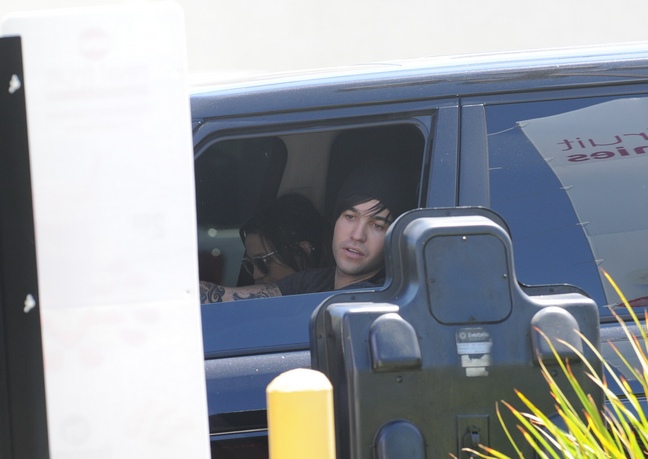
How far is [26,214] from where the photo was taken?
2043 mm

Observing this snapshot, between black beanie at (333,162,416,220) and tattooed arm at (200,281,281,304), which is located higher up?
black beanie at (333,162,416,220)

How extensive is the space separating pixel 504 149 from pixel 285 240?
40.7 inches

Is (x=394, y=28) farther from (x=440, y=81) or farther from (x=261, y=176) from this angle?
(x=440, y=81)

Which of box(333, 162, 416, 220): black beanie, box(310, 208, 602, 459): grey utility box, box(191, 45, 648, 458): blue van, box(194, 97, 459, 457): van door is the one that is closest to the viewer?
box(310, 208, 602, 459): grey utility box

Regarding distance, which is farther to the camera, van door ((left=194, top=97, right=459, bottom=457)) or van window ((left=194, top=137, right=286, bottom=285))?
van window ((left=194, top=137, right=286, bottom=285))

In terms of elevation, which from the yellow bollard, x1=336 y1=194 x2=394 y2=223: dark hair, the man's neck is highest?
x1=336 y1=194 x2=394 y2=223: dark hair

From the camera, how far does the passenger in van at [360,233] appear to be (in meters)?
3.43

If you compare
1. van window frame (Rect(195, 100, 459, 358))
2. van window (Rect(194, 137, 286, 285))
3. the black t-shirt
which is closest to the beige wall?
van window (Rect(194, 137, 286, 285))

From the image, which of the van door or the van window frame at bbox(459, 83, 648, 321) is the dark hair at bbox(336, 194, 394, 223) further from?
the van window frame at bbox(459, 83, 648, 321)

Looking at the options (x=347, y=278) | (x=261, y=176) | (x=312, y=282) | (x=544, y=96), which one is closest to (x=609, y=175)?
(x=544, y=96)

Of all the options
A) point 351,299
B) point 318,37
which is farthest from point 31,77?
point 318,37

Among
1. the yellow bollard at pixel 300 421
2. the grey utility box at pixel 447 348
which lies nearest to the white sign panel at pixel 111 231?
the yellow bollard at pixel 300 421

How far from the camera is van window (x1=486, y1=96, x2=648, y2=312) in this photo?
2984mm

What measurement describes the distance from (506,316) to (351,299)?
39 cm
